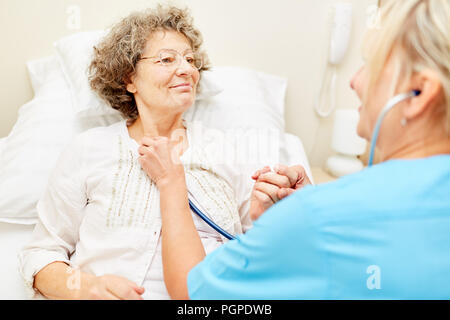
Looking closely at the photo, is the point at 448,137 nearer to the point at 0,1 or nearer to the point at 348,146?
the point at 348,146

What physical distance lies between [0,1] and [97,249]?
1.19 m

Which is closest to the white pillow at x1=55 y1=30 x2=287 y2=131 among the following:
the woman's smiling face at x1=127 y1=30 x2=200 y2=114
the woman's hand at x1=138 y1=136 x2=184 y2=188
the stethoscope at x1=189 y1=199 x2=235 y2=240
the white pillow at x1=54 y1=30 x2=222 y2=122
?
the white pillow at x1=54 y1=30 x2=222 y2=122

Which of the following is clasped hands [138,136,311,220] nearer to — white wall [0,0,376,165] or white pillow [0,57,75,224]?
white pillow [0,57,75,224]

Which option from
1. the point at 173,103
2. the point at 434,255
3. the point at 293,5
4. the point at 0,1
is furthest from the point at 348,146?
the point at 0,1

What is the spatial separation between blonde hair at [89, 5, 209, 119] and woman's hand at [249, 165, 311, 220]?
21.1 inches

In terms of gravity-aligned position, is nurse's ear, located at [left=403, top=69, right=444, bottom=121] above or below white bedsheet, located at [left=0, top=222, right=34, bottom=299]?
above

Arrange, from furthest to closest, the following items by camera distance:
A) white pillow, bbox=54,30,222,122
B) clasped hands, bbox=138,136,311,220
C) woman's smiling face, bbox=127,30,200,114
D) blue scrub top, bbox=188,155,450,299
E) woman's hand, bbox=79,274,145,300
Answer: white pillow, bbox=54,30,222,122 → woman's smiling face, bbox=127,30,200,114 → clasped hands, bbox=138,136,311,220 → woman's hand, bbox=79,274,145,300 → blue scrub top, bbox=188,155,450,299

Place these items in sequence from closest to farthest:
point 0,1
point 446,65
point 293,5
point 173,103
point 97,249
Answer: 1. point 446,65
2. point 97,249
3. point 173,103
4. point 0,1
5. point 293,5

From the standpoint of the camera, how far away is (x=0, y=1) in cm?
160

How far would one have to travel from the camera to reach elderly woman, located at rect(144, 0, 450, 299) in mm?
573

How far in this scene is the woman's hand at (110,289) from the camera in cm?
88

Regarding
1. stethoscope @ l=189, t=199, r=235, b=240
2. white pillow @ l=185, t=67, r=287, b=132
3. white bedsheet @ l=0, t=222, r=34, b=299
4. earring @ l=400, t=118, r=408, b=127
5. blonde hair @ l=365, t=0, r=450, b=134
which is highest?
blonde hair @ l=365, t=0, r=450, b=134

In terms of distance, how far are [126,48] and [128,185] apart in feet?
1.38
